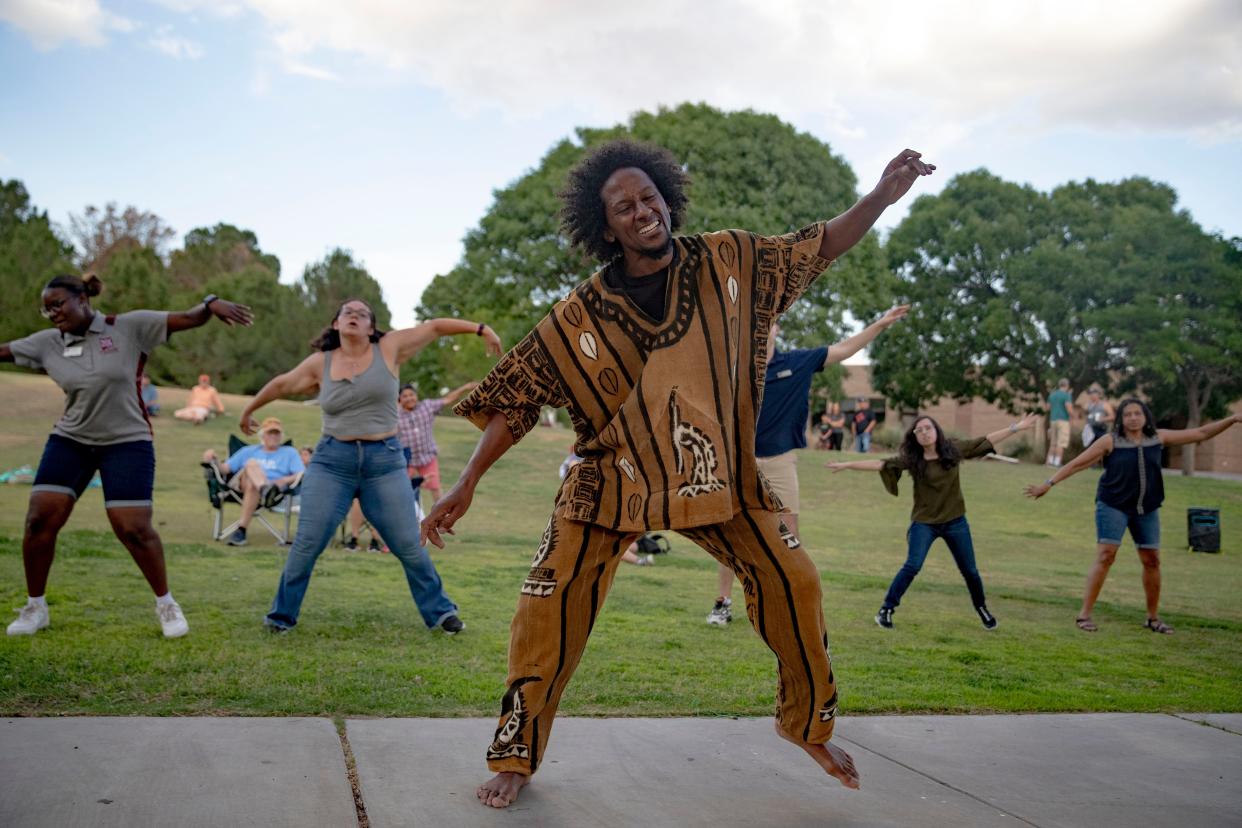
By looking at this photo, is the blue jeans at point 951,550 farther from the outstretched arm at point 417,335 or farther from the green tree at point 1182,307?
the green tree at point 1182,307

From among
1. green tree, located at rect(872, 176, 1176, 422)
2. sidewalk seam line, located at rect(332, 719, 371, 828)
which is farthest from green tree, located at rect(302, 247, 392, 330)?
sidewalk seam line, located at rect(332, 719, 371, 828)

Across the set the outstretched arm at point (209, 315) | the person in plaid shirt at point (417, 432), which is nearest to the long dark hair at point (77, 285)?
the outstretched arm at point (209, 315)

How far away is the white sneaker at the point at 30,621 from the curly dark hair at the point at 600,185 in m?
3.74

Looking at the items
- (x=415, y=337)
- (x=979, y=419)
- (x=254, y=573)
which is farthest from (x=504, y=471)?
(x=979, y=419)

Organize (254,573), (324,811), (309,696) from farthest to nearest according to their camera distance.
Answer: (254,573), (309,696), (324,811)

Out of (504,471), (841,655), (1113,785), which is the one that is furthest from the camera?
(504,471)

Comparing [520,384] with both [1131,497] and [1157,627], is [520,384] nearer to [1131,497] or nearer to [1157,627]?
[1131,497]

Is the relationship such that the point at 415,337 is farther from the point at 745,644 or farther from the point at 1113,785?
the point at 1113,785

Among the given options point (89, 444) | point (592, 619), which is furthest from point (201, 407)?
point (592, 619)

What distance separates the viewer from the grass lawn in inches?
188

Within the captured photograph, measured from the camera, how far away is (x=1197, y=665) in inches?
269

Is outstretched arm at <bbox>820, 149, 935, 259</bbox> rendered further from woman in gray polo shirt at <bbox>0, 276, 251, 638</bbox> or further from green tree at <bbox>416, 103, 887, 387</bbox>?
green tree at <bbox>416, 103, 887, 387</bbox>

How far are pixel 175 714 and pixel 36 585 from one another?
2.05 m

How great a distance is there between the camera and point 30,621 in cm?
566
